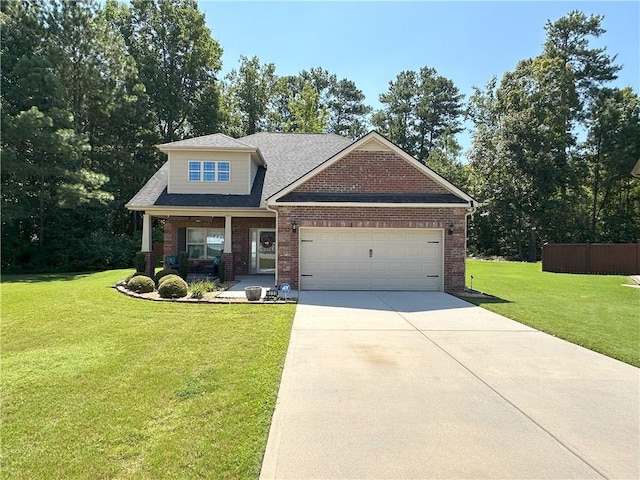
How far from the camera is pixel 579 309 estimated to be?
433 inches

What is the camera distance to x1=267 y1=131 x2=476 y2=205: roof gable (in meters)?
13.9

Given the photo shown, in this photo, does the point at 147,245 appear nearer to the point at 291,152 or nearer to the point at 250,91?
the point at 291,152

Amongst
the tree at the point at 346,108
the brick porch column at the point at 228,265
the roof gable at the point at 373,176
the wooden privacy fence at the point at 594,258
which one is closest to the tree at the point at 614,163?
the wooden privacy fence at the point at 594,258

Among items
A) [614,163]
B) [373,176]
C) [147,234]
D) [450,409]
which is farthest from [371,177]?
[614,163]

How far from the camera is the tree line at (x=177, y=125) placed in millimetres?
22828

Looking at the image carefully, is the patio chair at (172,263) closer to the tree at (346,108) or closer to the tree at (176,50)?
the tree at (176,50)

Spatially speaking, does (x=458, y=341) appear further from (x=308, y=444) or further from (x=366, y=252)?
(x=366, y=252)

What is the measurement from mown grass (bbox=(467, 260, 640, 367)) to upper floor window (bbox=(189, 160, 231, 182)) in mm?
10823

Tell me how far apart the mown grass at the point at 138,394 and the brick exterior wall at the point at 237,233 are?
8.66 metres

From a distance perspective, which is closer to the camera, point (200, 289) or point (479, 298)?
point (200, 289)

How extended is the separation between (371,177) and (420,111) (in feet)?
132

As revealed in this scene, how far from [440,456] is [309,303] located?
25.3 ft

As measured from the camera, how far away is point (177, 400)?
4.57m

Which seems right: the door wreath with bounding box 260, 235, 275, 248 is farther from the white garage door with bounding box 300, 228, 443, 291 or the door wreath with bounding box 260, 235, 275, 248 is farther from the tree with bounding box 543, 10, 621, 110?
the tree with bounding box 543, 10, 621, 110
